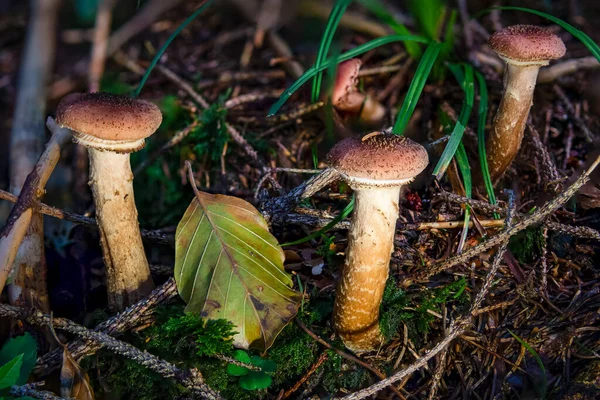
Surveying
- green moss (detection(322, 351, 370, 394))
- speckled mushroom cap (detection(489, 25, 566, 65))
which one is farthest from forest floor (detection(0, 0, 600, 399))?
speckled mushroom cap (detection(489, 25, 566, 65))

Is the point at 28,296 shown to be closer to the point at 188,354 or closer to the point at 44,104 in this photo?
the point at 188,354

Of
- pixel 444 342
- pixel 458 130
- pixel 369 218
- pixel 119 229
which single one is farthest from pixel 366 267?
pixel 119 229

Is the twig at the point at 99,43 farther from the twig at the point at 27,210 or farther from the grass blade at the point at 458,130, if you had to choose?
the grass blade at the point at 458,130

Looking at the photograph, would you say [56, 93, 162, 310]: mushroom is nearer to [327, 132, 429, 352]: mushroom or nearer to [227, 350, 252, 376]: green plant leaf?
[227, 350, 252, 376]: green plant leaf

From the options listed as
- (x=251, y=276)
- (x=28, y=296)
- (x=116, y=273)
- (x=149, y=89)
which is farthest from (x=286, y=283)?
(x=149, y=89)

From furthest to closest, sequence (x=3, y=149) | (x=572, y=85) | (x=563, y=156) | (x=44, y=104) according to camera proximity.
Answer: (x=3, y=149)
(x=44, y=104)
(x=572, y=85)
(x=563, y=156)

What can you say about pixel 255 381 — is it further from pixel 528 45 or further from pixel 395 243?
pixel 528 45
